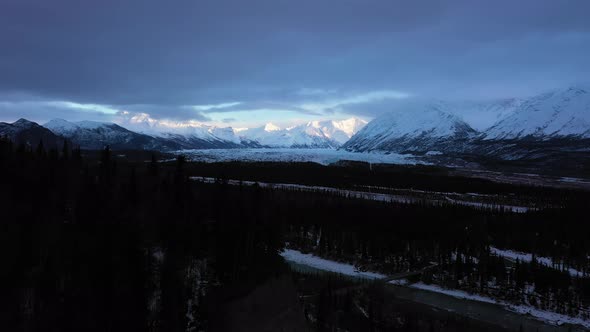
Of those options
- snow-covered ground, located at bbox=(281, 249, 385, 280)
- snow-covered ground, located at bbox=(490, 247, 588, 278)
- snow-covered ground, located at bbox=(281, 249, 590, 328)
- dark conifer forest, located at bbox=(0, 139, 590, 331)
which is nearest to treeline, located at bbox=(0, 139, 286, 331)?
dark conifer forest, located at bbox=(0, 139, 590, 331)

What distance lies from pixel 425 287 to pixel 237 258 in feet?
51.7

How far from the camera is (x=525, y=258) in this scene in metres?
46.9

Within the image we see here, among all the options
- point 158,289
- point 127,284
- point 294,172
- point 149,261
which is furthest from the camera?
point 294,172

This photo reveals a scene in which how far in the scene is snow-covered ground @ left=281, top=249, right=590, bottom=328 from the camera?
31736mm

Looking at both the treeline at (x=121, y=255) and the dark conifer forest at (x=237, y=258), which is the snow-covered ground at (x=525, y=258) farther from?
the treeline at (x=121, y=255)

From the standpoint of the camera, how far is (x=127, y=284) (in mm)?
30359

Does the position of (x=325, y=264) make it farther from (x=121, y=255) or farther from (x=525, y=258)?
(x=525, y=258)

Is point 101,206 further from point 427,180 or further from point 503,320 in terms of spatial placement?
point 427,180

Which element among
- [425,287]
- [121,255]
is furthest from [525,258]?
[121,255]

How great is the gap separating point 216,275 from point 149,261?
18.2ft

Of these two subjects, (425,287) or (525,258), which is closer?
(425,287)

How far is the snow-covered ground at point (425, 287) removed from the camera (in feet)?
104

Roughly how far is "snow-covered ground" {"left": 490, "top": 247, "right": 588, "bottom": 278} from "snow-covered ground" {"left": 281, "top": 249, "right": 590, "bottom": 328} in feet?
28.9

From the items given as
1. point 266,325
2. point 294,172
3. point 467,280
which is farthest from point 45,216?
point 294,172
